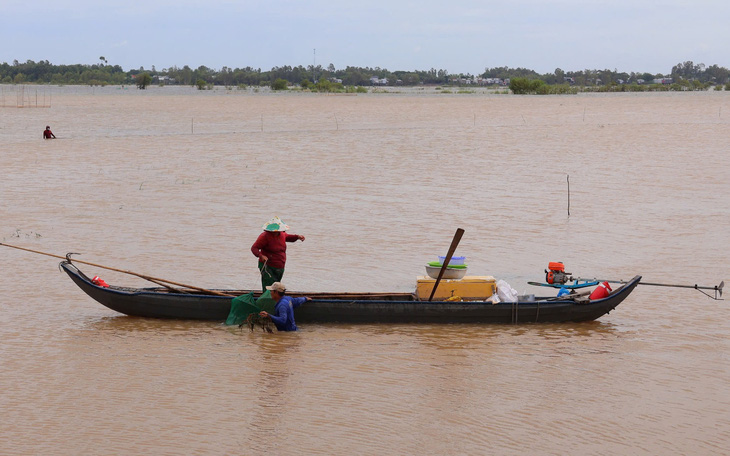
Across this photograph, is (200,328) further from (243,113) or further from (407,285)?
(243,113)

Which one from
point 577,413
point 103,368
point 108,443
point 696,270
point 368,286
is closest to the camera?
point 108,443

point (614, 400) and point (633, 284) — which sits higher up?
point (633, 284)

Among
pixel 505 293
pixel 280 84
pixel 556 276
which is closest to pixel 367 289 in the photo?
pixel 505 293

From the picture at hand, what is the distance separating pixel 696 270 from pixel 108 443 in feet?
28.4

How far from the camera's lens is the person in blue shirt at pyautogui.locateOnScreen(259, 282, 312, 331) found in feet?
30.5

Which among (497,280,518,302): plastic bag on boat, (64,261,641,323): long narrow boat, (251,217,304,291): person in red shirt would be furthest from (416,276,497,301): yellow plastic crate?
(251,217,304,291): person in red shirt

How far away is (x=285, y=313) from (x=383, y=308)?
1.03m

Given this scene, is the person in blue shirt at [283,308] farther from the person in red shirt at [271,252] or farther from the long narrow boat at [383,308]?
the person in red shirt at [271,252]

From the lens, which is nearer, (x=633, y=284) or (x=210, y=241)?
(x=633, y=284)

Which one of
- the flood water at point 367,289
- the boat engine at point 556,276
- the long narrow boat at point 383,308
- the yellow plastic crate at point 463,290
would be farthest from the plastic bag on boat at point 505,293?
the boat engine at point 556,276

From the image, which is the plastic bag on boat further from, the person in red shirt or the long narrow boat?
the person in red shirt

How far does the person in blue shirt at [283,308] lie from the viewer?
30.5 ft

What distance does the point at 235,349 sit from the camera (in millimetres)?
9016

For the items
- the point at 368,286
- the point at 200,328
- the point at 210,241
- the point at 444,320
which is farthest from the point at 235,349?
the point at 210,241
